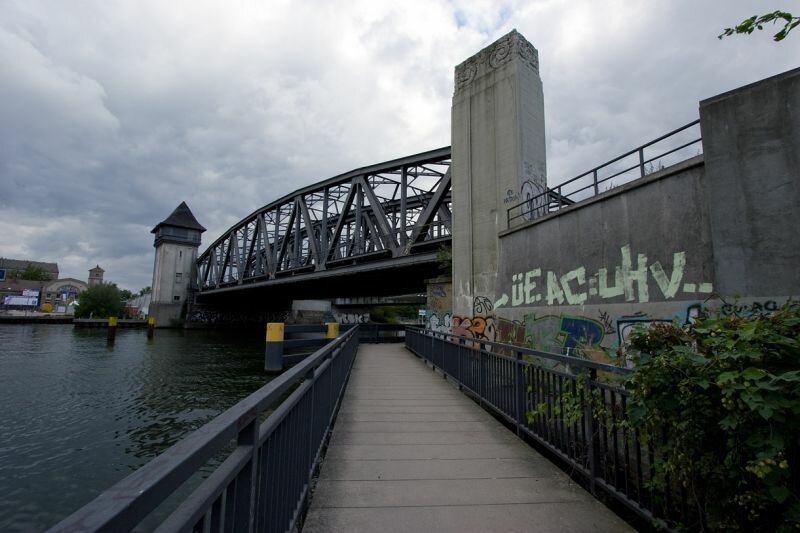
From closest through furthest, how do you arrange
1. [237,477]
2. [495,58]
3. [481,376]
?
[237,477], [481,376], [495,58]

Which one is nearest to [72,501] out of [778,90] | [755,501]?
[755,501]

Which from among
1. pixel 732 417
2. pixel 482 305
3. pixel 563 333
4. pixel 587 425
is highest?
pixel 482 305

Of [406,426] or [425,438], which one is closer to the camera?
[425,438]

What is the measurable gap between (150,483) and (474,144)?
717 inches

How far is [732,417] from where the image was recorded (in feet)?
7.34

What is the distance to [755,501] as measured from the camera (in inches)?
85.1

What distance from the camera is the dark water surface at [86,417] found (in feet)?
25.6

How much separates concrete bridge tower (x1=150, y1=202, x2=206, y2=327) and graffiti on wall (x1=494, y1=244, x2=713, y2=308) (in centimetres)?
7468

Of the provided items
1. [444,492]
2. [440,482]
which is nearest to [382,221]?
[440,482]

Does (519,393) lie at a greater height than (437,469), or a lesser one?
greater

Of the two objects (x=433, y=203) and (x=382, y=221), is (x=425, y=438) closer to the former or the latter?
(x=433, y=203)

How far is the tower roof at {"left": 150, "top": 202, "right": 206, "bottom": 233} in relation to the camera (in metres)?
78.4

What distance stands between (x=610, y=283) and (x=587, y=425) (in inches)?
273

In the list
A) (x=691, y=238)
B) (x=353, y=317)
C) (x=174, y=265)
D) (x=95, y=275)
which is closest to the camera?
(x=691, y=238)
